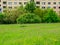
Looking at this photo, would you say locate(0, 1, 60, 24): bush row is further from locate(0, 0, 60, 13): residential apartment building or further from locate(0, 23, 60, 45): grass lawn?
locate(0, 0, 60, 13): residential apartment building

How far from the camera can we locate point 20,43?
905 centimetres

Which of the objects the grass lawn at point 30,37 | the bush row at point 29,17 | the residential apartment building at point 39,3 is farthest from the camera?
the residential apartment building at point 39,3

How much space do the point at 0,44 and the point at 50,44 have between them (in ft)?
5.57

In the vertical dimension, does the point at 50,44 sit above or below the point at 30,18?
above

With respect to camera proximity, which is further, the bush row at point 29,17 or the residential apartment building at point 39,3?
the residential apartment building at point 39,3

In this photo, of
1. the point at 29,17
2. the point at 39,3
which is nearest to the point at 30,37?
the point at 29,17

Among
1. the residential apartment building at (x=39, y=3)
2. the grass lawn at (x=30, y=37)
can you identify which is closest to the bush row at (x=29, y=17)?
the grass lawn at (x=30, y=37)

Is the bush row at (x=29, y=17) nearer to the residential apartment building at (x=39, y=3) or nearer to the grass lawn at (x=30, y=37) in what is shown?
the grass lawn at (x=30, y=37)

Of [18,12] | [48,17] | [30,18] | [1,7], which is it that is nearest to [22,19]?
[30,18]

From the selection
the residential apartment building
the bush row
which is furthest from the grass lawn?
the residential apartment building

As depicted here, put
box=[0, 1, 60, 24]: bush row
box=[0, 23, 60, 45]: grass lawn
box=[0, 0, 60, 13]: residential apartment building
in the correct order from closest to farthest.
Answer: box=[0, 23, 60, 45]: grass lawn, box=[0, 1, 60, 24]: bush row, box=[0, 0, 60, 13]: residential apartment building

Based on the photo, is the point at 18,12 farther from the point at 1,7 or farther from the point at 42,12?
the point at 1,7

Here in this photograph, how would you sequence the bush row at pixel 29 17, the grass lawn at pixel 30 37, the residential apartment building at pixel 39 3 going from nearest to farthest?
1. the grass lawn at pixel 30 37
2. the bush row at pixel 29 17
3. the residential apartment building at pixel 39 3

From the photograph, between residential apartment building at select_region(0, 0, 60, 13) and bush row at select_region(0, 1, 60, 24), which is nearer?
bush row at select_region(0, 1, 60, 24)
